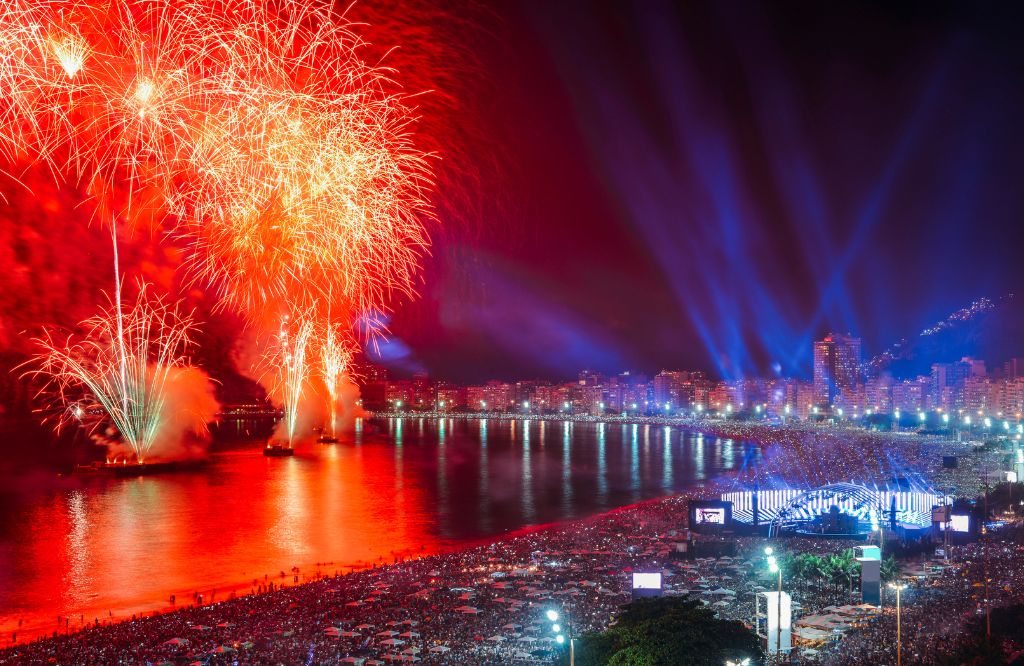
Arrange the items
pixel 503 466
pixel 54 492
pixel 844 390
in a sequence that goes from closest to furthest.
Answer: pixel 54 492
pixel 503 466
pixel 844 390

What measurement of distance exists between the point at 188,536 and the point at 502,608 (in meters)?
17.4

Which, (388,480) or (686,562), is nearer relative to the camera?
(686,562)

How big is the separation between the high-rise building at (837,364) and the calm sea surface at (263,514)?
104m

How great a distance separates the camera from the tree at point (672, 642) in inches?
358

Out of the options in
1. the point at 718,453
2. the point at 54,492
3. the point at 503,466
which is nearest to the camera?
the point at 54,492

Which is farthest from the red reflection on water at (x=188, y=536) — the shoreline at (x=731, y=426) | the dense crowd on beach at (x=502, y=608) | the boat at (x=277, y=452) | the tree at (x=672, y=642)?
the shoreline at (x=731, y=426)

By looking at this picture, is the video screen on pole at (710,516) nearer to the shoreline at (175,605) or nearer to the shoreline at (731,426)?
the shoreline at (175,605)

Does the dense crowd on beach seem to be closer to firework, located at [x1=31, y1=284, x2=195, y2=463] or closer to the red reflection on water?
the red reflection on water

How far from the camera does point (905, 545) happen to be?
1686cm

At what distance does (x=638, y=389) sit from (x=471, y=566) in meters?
184

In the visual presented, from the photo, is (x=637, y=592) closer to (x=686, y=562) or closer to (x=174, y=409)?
(x=686, y=562)

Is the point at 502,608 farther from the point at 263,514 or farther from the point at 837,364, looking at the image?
the point at 837,364

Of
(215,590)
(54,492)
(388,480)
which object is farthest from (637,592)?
(54,492)

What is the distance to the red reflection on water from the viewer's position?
19625 millimetres
